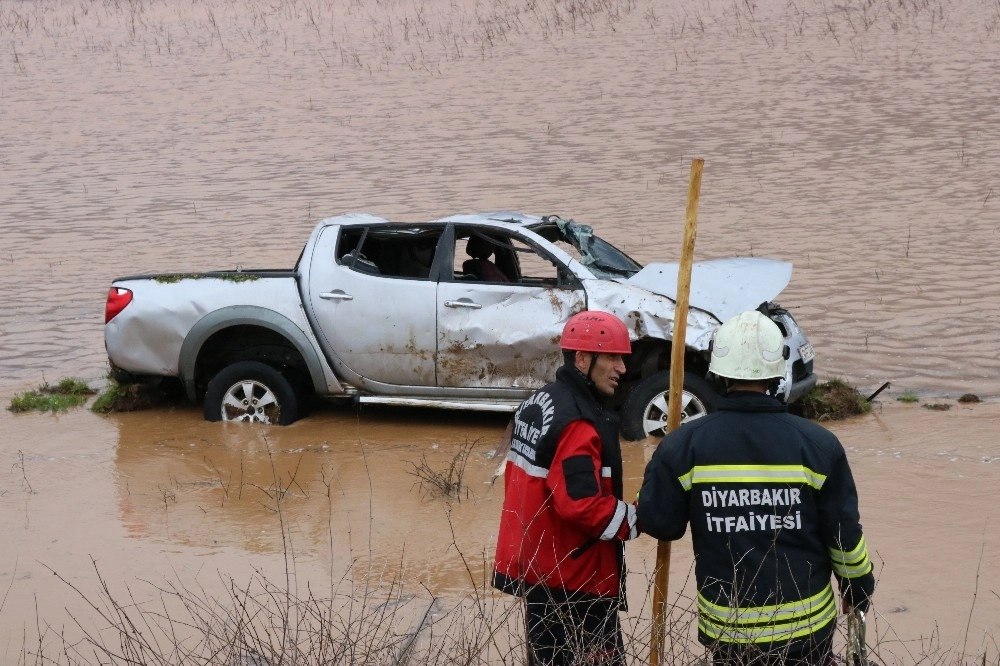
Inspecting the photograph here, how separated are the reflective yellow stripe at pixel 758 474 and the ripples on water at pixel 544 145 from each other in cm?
676

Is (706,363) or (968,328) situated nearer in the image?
(706,363)

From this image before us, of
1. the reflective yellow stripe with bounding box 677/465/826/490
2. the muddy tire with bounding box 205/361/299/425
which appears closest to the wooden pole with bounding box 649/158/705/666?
the reflective yellow stripe with bounding box 677/465/826/490

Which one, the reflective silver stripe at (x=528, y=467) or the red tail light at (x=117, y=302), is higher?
the reflective silver stripe at (x=528, y=467)

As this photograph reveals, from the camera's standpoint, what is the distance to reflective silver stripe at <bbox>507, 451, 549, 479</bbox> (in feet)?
14.6

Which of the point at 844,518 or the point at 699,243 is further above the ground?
the point at 844,518

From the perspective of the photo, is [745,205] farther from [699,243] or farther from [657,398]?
[657,398]

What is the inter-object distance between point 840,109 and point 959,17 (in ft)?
25.5

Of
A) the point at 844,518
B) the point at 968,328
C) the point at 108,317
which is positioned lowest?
Result: the point at 968,328

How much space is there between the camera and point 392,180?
19.7 m

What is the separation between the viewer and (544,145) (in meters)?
21.4

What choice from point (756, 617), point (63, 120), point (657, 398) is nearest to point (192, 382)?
point (657, 398)

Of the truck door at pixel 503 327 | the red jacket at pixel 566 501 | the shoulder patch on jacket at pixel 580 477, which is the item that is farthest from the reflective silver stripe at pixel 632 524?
the truck door at pixel 503 327

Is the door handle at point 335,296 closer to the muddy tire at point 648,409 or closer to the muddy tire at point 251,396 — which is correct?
the muddy tire at point 251,396

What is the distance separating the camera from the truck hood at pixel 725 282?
848 cm
